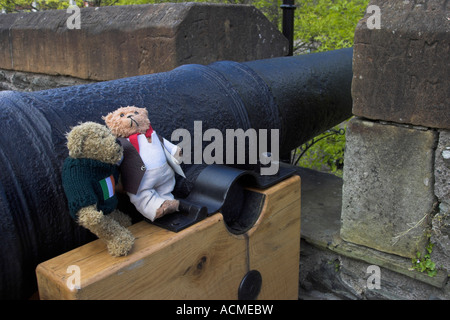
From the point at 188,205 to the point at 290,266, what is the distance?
0.64 m

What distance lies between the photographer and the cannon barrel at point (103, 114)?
114cm

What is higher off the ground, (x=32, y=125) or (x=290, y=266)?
(x=32, y=125)

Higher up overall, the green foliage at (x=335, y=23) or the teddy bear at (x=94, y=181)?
the green foliage at (x=335, y=23)

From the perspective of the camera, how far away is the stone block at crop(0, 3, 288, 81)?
9.68 ft

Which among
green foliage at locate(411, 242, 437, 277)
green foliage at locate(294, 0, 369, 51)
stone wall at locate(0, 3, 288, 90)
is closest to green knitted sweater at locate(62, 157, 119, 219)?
green foliage at locate(411, 242, 437, 277)

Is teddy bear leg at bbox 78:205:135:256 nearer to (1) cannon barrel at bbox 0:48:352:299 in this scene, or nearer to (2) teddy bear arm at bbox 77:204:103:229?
(2) teddy bear arm at bbox 77:204:103:229

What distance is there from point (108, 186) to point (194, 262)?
34 centimetres

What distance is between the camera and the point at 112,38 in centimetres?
337

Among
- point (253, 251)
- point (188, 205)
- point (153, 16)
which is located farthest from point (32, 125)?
point (153, 16)

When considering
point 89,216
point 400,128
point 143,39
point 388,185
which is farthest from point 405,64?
point 143,39

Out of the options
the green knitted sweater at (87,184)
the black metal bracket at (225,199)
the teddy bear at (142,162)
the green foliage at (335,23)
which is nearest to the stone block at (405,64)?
the black metal bracket at (225,199)

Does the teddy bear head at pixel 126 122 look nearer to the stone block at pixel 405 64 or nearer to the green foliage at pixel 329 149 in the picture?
the stone block at pixel 405 64

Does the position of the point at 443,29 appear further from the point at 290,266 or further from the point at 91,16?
the point at 91,16

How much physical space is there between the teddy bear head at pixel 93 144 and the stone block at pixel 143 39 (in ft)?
5.98
